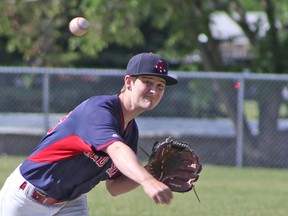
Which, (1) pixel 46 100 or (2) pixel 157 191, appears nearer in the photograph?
(2) pixel 157 191

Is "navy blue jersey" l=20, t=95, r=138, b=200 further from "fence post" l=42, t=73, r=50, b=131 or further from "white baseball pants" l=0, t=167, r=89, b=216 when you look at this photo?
"fence post" l=42, t=73, r=50, b=131

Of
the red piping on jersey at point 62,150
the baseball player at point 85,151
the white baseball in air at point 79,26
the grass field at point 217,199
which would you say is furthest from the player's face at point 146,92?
the white baseball in air at point 79,26

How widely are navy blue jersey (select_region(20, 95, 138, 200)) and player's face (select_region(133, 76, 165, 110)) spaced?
0.14m

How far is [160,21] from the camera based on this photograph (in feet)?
58.9

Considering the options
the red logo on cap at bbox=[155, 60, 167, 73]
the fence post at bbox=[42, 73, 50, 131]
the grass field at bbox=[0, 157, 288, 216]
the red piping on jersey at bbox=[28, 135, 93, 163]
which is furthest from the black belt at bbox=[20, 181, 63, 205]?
the fence post at bbox=[42, 73, 50, 131]

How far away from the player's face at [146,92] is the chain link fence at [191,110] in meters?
9.70

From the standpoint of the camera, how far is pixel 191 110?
15750 mm

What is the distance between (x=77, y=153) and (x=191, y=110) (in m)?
11.4

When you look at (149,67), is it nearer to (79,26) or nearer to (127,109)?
(127,109)

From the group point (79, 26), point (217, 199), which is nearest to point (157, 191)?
point (79, 26)

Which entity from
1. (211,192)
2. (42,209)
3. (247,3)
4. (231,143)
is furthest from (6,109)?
(247,3)

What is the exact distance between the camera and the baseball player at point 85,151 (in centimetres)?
414

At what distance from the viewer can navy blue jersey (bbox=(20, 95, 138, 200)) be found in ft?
13.8

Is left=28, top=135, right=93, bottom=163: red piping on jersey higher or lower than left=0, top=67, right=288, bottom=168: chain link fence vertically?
higher
